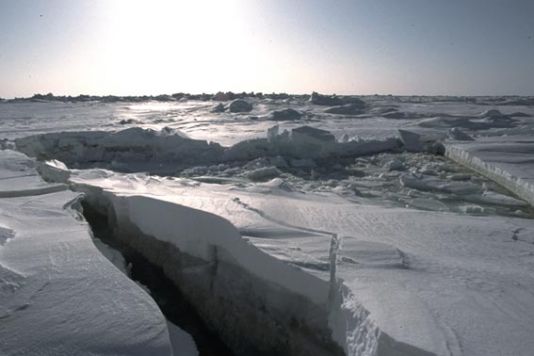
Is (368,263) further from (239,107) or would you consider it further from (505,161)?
(239,107)

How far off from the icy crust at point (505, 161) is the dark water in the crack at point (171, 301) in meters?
3.89

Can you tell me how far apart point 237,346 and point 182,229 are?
1.07 m

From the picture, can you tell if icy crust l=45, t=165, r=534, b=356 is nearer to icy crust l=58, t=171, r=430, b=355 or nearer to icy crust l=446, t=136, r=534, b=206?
icy crust l=58, t=171, r=430, b=355

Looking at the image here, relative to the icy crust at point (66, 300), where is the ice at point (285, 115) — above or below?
above

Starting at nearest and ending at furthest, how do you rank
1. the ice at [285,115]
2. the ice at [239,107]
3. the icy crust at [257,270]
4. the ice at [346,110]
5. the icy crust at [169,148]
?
the icy crust at [257,270] < the icy crust at [169,148] < the ice at [285,115] < the ice at [346,110] < the ice at [239,107]

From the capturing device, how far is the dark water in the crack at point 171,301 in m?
2.59

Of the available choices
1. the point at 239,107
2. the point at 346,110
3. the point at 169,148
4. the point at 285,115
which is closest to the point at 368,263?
the point at 169,148

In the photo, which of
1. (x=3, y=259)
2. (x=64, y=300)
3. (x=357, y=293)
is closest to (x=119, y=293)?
(x=64, y=300)

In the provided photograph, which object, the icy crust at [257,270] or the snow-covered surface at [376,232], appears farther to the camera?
the icy crust at [257,270]

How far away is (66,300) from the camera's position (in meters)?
2.01

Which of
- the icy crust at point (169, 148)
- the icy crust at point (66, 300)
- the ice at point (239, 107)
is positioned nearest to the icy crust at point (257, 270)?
the icy crust at point (66, 300)

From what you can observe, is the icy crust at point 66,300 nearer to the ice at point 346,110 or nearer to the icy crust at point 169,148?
the icy crust at point 169,148

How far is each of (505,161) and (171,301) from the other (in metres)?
5.24

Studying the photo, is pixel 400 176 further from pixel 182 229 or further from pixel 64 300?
pixel 64 300
